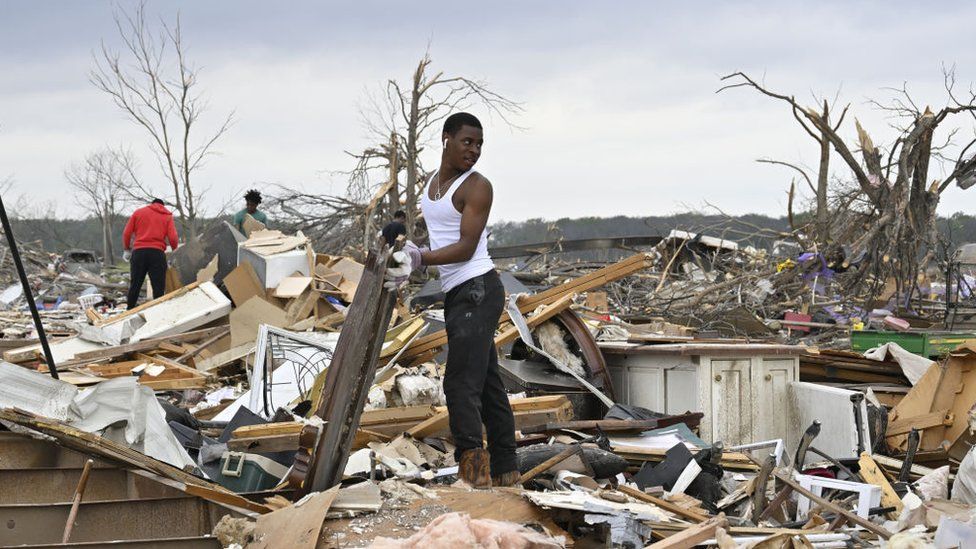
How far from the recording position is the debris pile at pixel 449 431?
3783mm

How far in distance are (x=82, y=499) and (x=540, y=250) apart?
1370 cm

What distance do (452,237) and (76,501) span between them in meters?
1.85

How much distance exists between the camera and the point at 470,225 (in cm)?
419

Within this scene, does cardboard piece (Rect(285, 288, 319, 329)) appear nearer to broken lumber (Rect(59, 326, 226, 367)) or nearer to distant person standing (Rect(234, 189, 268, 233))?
broken lumber (Rect(59, 326, 226, 367))

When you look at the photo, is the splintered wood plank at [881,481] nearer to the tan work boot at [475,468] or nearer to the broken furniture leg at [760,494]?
the broken furniture leg at [760,494]

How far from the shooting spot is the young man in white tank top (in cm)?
420

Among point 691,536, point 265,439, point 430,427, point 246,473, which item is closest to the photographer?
point 691,536

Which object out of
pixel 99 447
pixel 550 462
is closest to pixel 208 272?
pixel 99 447

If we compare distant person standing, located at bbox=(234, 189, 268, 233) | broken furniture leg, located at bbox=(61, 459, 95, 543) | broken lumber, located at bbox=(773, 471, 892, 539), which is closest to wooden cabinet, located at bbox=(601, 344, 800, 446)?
broken lumber, located at bbox=(773, 471, 892, 539)

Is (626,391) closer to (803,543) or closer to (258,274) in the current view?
(803,543)

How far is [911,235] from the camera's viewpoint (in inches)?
553

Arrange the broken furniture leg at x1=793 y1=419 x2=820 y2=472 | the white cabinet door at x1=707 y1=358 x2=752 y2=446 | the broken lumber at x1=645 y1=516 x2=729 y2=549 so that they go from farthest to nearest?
the white cabinet door at x1=707 y1=358 x2=752 y2=446 → the broken furniture leg at x1=793 y1=419 x2=820 y2=472 → the broken lumber at x1=645 y1=516 x2=729 y2=549

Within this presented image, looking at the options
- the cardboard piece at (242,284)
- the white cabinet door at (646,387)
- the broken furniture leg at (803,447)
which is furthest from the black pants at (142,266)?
the broken furniture leg at (803,447)

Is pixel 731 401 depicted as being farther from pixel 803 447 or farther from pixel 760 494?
pixel 760 494
